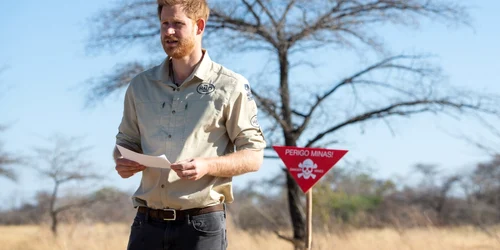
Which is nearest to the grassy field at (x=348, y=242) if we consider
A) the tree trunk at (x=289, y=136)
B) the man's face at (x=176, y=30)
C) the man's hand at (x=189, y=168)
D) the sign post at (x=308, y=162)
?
the tree trunk at (x=289, y=136)

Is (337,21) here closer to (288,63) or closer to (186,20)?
(288,63)

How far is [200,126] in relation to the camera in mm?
3064

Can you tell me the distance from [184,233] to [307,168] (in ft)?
13.1

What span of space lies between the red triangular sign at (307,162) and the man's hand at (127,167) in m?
3.86

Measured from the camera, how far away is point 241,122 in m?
3.11

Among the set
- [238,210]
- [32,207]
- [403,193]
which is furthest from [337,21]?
[403,193]

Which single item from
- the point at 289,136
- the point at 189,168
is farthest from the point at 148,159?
the point at 289,136

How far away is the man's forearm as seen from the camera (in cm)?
294

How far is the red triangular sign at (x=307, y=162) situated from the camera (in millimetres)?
6840

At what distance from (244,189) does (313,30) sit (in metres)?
23.7

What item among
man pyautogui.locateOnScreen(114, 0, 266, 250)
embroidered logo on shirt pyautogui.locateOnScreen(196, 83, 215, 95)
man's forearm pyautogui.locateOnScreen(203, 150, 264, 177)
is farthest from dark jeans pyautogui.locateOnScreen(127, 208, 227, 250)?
embroidered logo on shirt pyautogui.locateOnScreen(196, 83, 215, 95)

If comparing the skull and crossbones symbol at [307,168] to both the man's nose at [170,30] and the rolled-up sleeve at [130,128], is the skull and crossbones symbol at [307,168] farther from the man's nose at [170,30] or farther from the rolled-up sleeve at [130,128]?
the man's nose at [170,30]

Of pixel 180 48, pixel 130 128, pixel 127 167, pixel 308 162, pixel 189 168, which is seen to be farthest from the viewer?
pixel 308 162

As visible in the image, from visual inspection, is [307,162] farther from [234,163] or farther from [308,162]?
[234,163]
